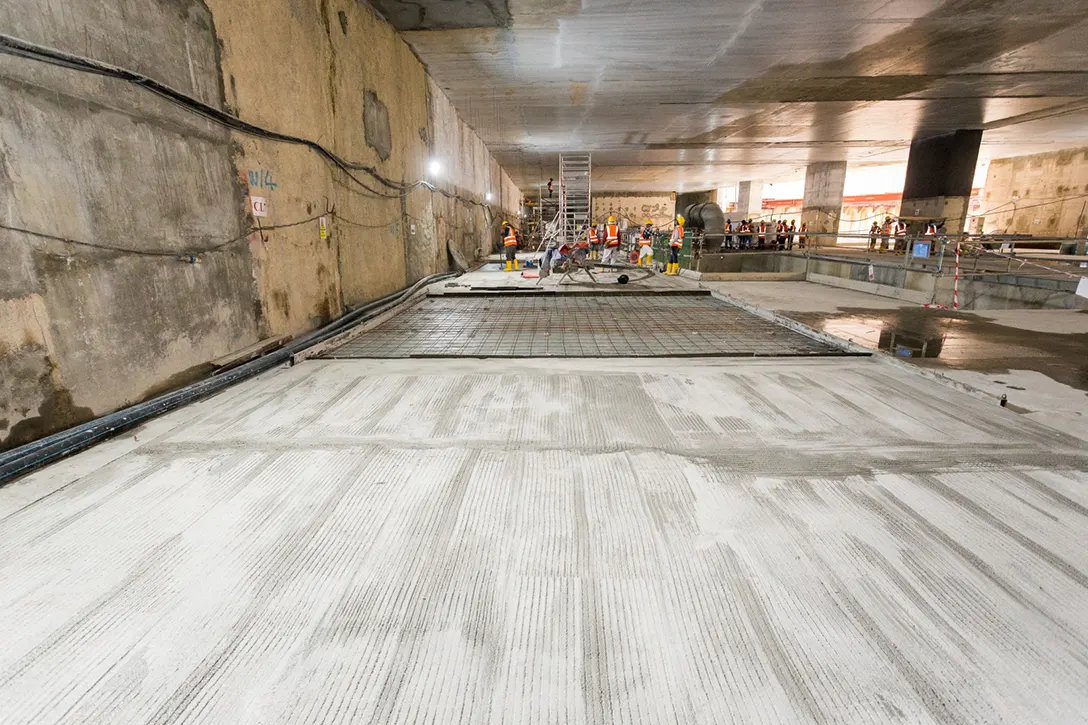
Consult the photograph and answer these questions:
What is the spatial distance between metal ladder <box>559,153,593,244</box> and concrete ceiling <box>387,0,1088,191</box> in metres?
1.35

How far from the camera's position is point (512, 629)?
138cm

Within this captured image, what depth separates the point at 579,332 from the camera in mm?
5156

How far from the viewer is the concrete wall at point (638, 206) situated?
3841 centimetres

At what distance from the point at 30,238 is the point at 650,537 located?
3.34 m

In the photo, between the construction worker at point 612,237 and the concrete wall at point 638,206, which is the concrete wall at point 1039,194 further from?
the concrete wall at point 638,206

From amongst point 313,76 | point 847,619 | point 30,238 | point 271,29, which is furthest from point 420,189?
point 847,619

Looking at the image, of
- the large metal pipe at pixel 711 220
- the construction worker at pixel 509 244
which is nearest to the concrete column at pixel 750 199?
the large metal pipe at pixel 711 220

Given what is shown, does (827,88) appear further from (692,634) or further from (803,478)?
(692,634)

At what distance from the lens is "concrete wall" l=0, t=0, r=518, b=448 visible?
7.97 ft

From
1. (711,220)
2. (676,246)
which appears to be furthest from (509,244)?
(711,220)

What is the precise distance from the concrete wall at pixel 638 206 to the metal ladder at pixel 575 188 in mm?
20164

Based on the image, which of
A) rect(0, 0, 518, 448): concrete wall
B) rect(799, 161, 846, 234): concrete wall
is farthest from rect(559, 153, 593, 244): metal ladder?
rect(799, 161, 846, 234): concrete wall

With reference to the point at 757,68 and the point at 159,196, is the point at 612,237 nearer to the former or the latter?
the point at 757,68

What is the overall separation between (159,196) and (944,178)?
20064mm
